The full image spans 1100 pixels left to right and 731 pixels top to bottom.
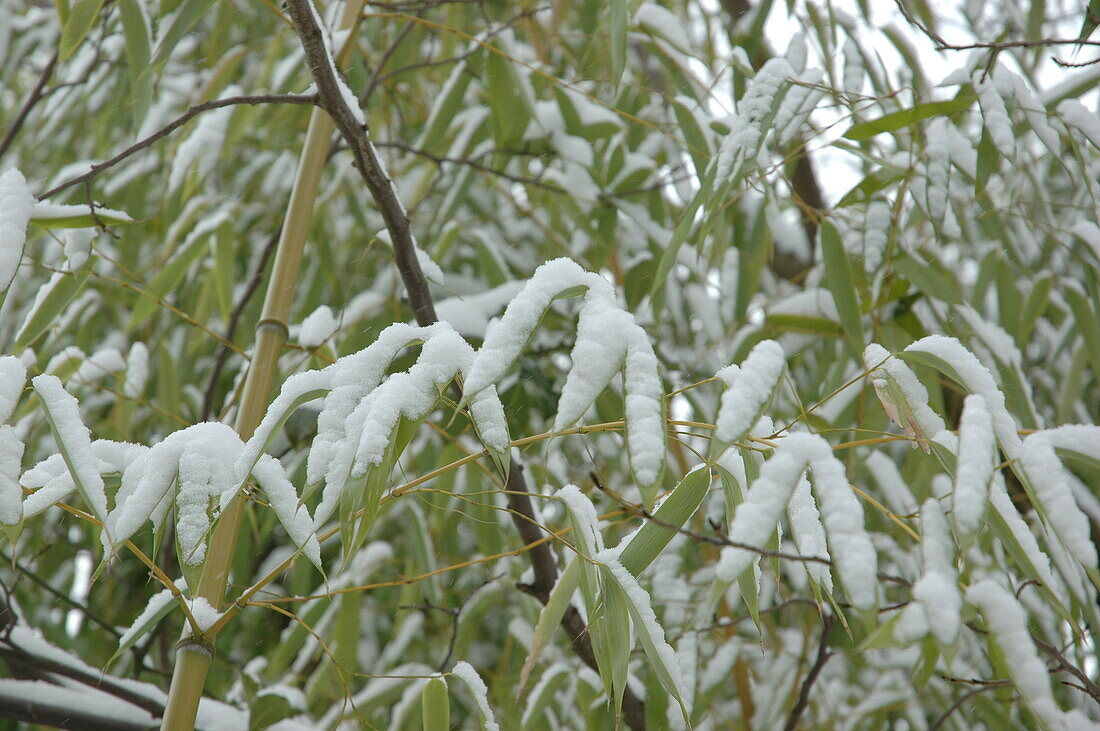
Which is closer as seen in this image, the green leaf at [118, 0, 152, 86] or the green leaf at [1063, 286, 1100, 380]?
the green leaf at [118, 0, 152, 86]

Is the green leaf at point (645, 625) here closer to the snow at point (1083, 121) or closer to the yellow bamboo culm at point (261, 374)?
the yellow bamboo culm at point (261, 374)

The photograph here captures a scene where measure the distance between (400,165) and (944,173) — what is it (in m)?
0.87

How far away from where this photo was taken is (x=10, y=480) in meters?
0.36

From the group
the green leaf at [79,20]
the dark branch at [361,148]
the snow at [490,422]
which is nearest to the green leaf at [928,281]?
the dark branch at [361,148]

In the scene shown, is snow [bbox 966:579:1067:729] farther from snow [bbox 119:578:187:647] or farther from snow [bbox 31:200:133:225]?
snow [bbox 31:200:133:225]

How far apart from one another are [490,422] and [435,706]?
234 mm

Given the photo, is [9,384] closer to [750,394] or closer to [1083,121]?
[750,394]

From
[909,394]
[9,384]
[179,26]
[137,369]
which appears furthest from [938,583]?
[137,369]

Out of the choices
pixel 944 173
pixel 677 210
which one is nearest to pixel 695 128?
pixel 944 173

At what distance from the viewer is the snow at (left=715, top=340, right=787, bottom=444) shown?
12.3 inches

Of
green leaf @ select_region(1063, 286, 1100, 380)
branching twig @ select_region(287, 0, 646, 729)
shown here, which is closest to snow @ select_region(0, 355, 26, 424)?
branching twig @ select_region(287, 0, 646, 729)

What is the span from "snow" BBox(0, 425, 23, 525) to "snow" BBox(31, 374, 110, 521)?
0.02 m

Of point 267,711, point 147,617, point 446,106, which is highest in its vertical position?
point 446,106

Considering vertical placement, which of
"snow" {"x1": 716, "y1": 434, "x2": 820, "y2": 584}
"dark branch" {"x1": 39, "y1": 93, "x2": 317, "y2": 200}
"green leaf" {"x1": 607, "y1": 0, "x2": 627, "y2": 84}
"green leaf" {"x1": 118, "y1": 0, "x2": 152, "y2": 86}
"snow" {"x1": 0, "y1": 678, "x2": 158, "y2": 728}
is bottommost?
"snow" {"x1": 0, "y1": 678, "x2": 158, "y2": 728}
